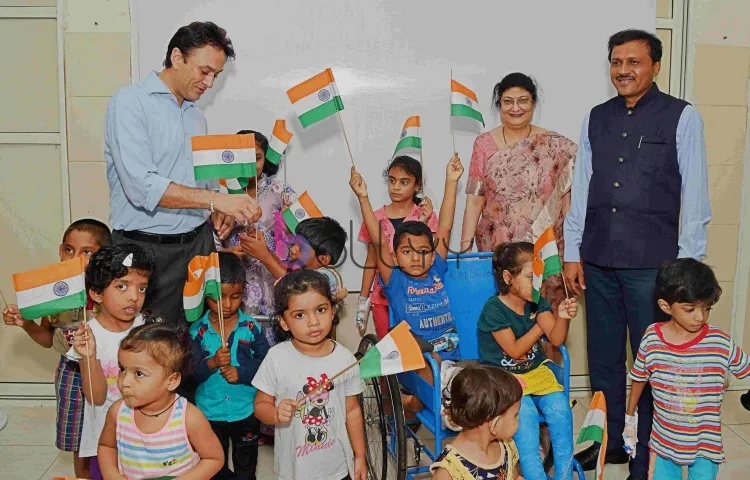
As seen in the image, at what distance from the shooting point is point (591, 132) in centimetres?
323

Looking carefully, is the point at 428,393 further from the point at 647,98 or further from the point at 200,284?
the point at 647,98

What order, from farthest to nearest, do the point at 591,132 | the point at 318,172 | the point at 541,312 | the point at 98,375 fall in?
the point at 318,172 → the point at 591,132 → the point at 541,312 → the point at 98,375

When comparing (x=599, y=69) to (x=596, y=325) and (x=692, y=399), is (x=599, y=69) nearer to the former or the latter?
(x=596, y=325)

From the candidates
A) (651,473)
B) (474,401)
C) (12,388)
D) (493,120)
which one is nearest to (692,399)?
(651,473)

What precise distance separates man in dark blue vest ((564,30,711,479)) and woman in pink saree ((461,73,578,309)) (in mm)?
236

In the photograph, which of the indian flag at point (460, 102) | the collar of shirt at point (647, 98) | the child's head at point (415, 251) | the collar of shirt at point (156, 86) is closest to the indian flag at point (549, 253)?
the child's head at point (415, 251)

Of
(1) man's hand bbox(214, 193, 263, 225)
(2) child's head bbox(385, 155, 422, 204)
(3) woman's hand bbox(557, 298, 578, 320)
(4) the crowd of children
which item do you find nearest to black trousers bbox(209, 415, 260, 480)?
(4) the crowd of children

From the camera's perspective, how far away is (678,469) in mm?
2754

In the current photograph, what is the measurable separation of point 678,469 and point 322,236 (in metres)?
1.59

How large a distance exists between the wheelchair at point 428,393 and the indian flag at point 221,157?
2.56 feet

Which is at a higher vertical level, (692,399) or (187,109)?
(187,109)

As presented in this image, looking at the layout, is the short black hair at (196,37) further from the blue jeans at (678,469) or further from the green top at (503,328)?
the blue jeans at (678,469)

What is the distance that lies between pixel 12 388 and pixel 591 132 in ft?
10.4

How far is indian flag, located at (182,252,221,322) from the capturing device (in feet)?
8.50
